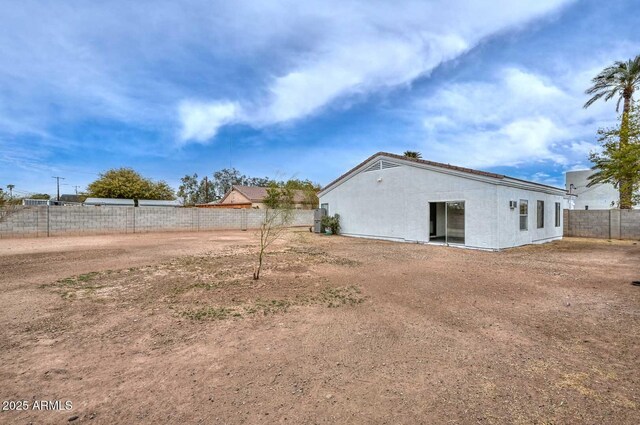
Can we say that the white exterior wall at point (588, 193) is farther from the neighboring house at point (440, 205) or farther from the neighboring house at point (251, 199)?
the neighboring house at point (251, 199)

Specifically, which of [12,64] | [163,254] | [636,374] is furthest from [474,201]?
[12,64]

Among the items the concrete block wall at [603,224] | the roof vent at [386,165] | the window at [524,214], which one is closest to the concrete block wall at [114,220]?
the roof vent at [386,165]

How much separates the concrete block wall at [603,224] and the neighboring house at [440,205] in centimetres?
222

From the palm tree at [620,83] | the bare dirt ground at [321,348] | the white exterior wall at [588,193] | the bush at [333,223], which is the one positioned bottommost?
the bare dirt ground at [321,348]

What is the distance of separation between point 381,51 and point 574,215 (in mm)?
15862

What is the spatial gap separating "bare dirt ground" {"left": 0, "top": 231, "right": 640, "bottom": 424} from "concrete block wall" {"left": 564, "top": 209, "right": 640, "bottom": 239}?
1269 cm

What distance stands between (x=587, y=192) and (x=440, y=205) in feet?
67.5

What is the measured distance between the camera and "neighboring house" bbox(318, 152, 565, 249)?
11.5 meters

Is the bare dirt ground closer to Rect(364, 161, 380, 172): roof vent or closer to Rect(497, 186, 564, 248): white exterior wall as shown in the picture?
Rect(497, 186, 564, 248): white exterior wall

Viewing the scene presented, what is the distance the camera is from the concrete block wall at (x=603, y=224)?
1526cm

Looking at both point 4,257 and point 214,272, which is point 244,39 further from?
point 4,257

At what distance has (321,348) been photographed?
324 cm

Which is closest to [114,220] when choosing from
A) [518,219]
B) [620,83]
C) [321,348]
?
[321,348]

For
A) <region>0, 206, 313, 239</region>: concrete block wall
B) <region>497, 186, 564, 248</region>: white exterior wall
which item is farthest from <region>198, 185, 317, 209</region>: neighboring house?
<region>497, 186, 564, 248</region>: white exterior wall
